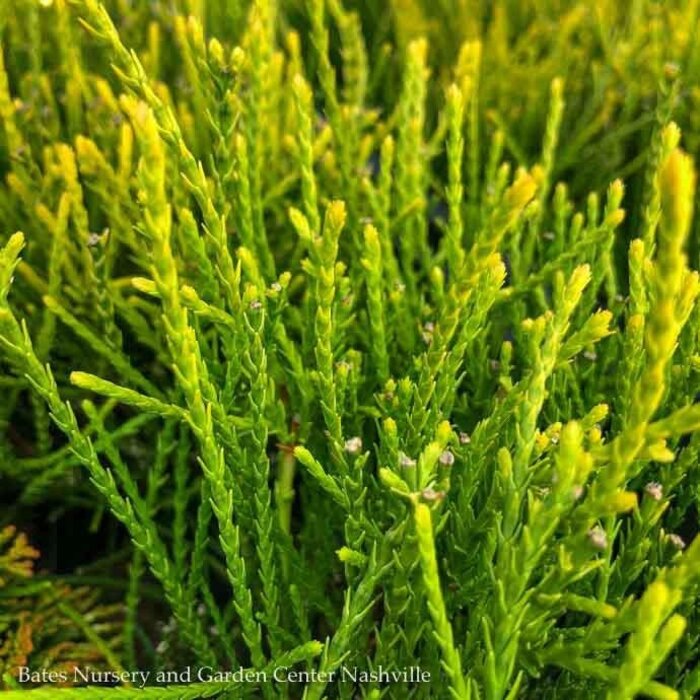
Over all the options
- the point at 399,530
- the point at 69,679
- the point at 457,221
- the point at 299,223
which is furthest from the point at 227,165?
the point at 69,679

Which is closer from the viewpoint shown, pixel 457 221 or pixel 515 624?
pixel 515 624

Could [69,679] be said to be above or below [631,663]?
below

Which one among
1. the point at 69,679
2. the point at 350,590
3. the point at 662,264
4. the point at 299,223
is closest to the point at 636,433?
the point at 662,264

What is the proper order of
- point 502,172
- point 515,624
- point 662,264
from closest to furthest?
1. point 662,264
2. point 515,624
3. point 502,172

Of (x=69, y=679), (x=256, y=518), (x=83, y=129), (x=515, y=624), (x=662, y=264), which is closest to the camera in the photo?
(x=662, y=264)

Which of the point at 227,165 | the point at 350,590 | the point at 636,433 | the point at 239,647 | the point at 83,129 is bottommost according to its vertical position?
the point at 239,647

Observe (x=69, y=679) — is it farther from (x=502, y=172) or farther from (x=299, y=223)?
(x=502, y=172)

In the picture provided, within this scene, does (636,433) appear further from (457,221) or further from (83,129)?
(83,129)
